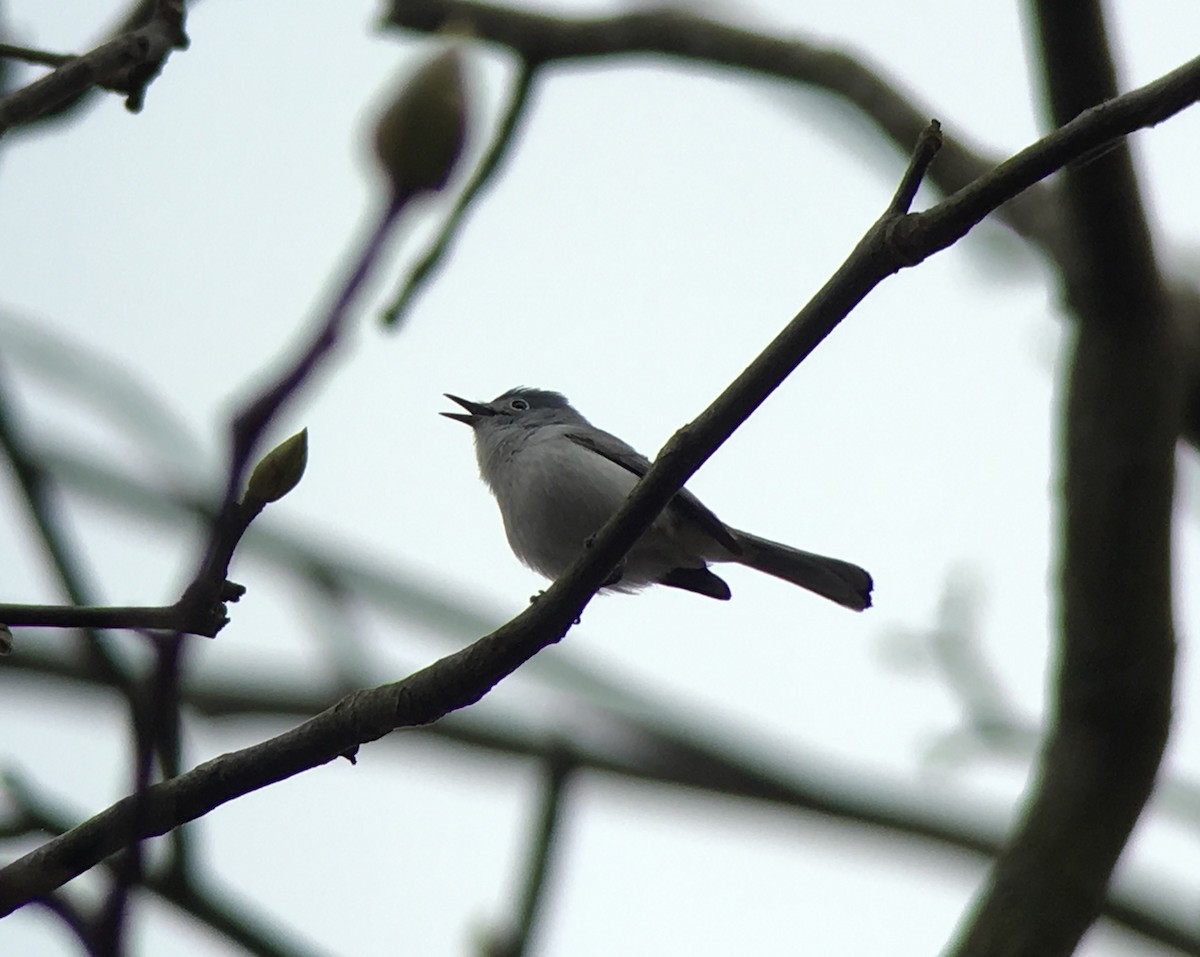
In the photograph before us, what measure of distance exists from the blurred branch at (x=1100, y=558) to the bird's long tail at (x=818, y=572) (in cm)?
178

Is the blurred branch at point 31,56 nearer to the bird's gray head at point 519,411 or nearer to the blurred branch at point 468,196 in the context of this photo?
the blurred branch at point 468,196

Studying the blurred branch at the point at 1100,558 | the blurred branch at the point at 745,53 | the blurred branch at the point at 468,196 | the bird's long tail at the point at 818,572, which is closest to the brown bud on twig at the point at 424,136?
the blurred branch at the point at 468,196

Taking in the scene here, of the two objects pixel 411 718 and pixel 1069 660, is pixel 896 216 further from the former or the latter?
pixel 1069 660

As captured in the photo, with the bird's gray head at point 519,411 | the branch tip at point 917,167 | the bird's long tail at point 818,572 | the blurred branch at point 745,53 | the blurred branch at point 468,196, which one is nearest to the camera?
the blurred branch at point 468,196

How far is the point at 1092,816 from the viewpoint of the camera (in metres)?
3.72

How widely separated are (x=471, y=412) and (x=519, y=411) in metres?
0.23

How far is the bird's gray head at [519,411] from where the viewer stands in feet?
21.0

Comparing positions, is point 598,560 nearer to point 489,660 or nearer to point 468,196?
point 489,660

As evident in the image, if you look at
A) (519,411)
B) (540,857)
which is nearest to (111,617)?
(540,857)

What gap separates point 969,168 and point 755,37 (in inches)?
46.0

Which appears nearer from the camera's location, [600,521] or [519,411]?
[600,521]

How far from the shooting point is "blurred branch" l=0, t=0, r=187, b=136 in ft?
5.67

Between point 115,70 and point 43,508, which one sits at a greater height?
point 115,70

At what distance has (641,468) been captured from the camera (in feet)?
19.2
